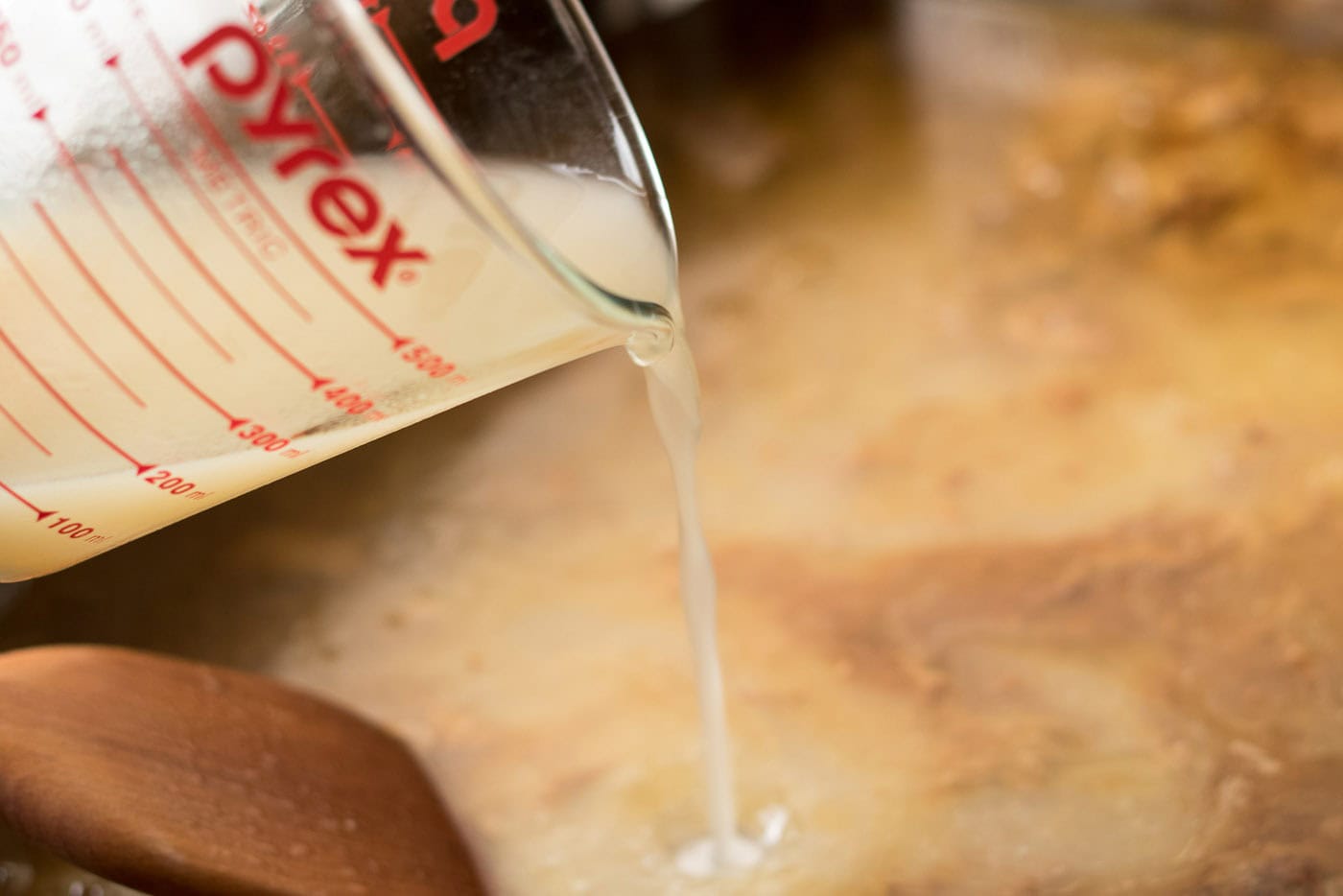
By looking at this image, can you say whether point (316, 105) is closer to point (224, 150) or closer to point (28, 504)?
point (224, 150)

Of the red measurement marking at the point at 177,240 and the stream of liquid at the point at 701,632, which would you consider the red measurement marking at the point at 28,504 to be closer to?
the red measurement marking at the point at 177,240

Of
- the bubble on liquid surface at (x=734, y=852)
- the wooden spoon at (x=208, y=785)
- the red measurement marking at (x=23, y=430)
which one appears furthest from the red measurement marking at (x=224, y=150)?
the bubble on liquid surface at (x=734, y=852)

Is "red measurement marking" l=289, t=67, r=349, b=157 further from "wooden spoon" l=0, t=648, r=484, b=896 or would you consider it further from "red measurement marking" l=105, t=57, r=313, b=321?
"wooden spoon" l=0, t=648, r=484, b=896

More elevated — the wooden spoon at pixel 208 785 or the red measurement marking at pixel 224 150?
the red measurement marking at pixel 224 150

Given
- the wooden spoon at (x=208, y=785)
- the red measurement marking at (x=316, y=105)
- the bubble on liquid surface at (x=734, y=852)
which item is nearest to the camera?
the red measurement marking at (x=316, y=105)

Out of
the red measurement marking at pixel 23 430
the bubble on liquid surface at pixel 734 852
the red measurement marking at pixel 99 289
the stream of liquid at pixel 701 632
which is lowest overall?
the bubble on liquid surface at pixel 734 852

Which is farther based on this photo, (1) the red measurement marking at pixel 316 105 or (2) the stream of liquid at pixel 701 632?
(2) the stream of liquid at pixel 701 632

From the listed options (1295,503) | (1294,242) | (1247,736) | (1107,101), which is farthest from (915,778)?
(1107,101)
